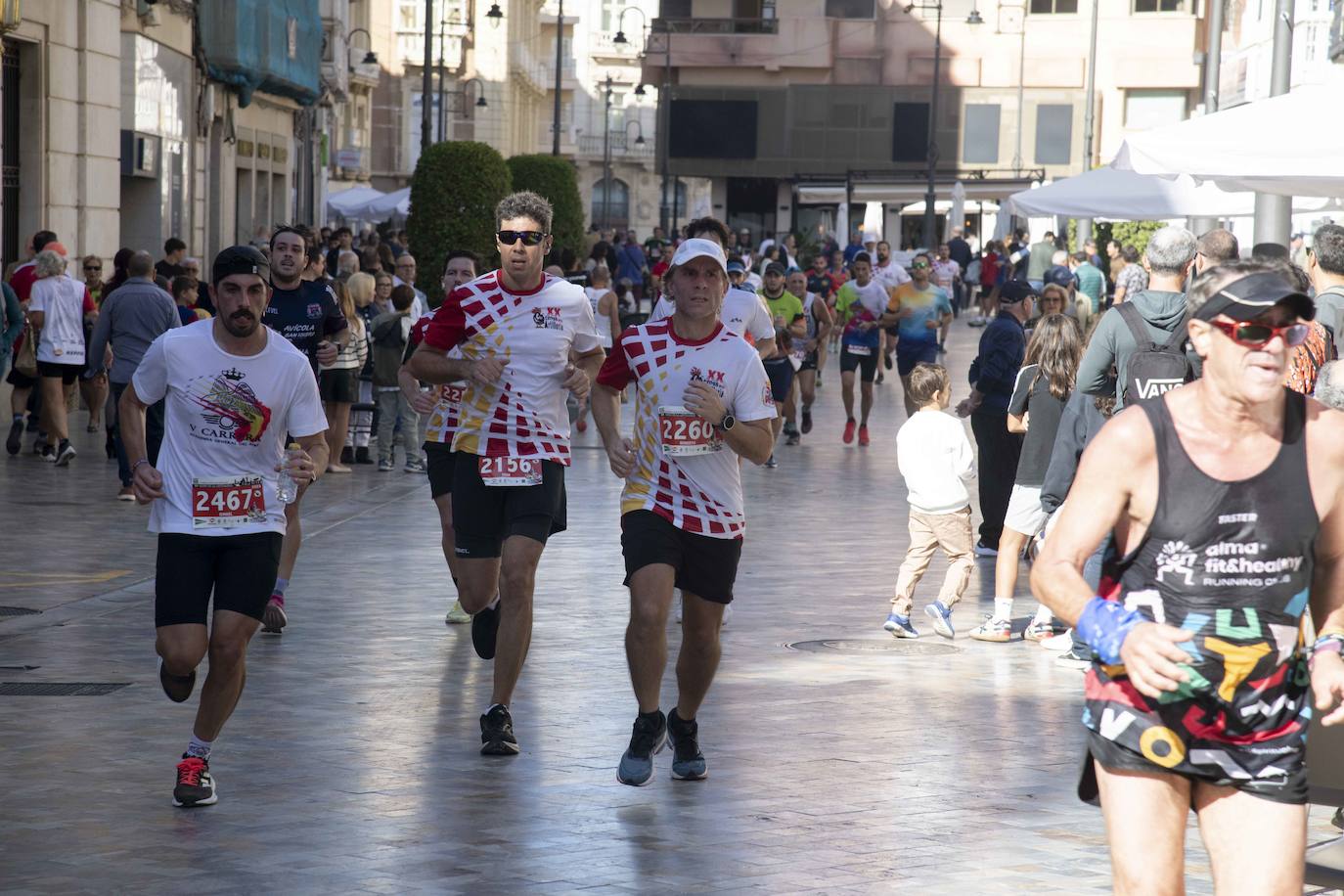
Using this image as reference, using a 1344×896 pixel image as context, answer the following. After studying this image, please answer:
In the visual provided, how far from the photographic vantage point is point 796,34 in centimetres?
7056

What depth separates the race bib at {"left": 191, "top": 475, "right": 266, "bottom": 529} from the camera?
255 inches

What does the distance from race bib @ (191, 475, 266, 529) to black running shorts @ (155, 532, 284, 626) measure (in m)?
0.05

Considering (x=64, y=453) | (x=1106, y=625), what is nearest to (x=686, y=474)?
(x=1106, y=625)

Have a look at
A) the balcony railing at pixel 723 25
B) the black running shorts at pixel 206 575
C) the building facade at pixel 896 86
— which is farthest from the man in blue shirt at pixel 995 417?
the balcony railing at pixel 723 25

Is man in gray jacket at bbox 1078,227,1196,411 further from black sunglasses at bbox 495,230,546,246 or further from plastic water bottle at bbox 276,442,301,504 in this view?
plastic water bottle at bbox 276,442,301,504

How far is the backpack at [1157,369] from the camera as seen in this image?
7.89 meters

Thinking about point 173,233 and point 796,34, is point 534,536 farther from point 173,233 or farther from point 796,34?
point 796,34

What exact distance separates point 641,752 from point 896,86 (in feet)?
212

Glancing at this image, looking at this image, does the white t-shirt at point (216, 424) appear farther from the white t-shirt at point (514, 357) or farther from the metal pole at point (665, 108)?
the metal pole at point (665, 108)

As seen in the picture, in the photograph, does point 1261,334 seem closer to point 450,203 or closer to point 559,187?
point 450,203

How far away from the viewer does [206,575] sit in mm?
6508

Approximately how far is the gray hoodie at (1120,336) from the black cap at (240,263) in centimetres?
341

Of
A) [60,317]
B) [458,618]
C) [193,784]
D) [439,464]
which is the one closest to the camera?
[193,784]

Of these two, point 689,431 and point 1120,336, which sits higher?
point 1120,336
